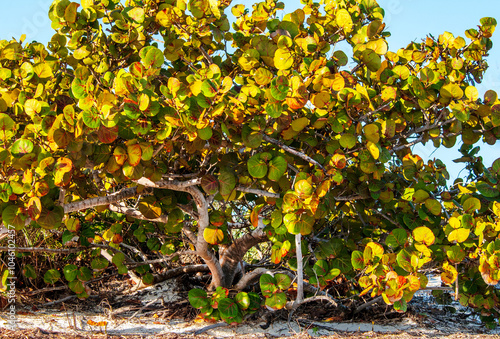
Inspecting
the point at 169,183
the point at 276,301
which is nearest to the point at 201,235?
the point at 169,183

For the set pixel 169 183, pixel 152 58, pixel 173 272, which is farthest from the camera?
pixel 173 272

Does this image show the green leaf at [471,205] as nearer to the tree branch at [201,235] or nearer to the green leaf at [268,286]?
the green leaf at [268,286]

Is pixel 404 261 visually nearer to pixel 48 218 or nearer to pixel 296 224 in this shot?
pixel 296 224

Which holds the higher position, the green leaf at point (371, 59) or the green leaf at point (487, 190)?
the green leaf at point (371, 59)

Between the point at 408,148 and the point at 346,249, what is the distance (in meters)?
0.90

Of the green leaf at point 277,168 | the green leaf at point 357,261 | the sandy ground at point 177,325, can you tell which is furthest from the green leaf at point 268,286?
the green leaf at point 277,168

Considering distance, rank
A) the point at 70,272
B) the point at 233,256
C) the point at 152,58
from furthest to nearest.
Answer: the point at 233,256 < the point at 70,272 < the point at 152,58

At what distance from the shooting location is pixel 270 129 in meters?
2.49

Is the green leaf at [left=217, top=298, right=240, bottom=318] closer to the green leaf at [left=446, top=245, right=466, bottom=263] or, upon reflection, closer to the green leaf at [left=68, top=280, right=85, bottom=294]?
the green leaf at [left=68, top=280, right=85, bottom=294]

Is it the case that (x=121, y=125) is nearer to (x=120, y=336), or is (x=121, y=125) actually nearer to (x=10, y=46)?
(x=10, y=46)

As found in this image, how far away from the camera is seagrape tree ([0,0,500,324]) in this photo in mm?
2238

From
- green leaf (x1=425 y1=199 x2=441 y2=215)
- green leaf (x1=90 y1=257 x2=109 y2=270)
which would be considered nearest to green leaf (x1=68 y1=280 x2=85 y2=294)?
green leaf (x1=90 y1=257 x2=109 y2=270)

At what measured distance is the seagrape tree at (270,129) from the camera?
2.24m

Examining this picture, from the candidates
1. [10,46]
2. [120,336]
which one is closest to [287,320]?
[120,336]
